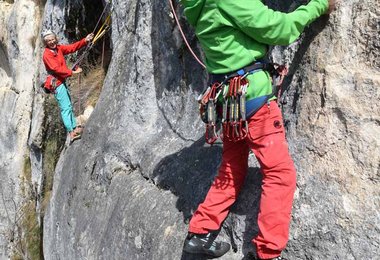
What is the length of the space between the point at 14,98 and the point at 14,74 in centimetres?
49

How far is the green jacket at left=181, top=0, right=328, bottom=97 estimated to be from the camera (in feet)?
10.0

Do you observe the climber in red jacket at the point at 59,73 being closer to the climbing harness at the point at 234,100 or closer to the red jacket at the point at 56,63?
the red jacket at the point at 56,63

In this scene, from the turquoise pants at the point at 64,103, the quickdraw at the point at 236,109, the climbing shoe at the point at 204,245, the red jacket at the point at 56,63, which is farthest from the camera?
the turquoise pants at the point at 64,103

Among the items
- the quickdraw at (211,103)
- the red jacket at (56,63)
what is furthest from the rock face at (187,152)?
the red jacket at (56,63)

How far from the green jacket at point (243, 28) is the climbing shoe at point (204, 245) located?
1080 millimetres

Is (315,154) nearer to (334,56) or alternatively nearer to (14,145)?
(334,56)

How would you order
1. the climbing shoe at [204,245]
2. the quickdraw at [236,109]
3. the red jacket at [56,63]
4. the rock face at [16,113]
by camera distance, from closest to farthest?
the quickdraw at [236,109] → the climbing shoe at [204,245] → the red jacket at [56,63] → the rock face at [16,113]

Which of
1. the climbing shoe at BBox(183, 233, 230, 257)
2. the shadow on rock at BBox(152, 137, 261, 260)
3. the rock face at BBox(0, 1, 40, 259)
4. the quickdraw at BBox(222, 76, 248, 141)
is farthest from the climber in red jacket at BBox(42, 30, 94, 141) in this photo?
the quickdraw at BBox(222, 76, 248, 141)

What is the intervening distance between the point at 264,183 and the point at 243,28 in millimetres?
973

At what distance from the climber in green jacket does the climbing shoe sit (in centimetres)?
46

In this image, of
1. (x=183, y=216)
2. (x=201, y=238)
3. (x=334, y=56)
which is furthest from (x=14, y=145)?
(x=334, y=56)

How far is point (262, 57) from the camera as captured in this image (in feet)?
11.0

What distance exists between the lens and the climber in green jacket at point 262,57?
3.08 metres

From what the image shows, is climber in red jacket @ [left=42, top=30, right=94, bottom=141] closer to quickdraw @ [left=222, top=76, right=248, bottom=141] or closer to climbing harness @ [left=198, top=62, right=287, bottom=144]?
climbing harness @ [left=198, top=62, right=287, bottom=144]
